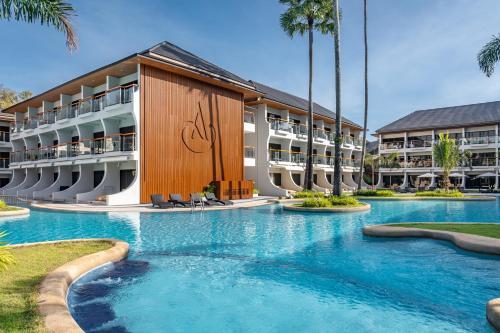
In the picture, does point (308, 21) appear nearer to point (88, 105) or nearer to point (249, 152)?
point (249, 152)

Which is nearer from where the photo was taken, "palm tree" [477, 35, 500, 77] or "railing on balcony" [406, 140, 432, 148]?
"palm tree" [477, 35, 500, 77]

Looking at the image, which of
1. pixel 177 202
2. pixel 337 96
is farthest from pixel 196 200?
pixel 337 96

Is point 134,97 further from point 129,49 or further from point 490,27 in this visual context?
point 490,27

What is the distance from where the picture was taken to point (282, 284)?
6.79 m

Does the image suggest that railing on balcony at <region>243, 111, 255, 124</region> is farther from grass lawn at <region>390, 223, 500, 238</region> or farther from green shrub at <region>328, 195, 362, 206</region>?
grass lawn at <region>390, 223, 500, 238</region>

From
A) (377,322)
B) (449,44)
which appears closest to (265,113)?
(449,44)

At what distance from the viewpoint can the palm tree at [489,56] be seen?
1608 centimetres

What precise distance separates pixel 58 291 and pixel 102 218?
1130 cm

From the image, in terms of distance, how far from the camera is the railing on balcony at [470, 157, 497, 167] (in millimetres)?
41312

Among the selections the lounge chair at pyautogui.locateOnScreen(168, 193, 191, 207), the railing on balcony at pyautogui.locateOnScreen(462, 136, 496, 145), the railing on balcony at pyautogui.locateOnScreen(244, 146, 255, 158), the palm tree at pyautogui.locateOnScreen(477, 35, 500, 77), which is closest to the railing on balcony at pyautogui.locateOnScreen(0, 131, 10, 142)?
the railing on balcony at pyautogui.locateOnScreen(244, 146, 255, 158)

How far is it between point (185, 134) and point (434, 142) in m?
36.4

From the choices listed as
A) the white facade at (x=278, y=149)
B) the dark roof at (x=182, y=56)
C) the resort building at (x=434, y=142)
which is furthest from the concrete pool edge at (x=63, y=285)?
the resort building at (x=434, y=142)

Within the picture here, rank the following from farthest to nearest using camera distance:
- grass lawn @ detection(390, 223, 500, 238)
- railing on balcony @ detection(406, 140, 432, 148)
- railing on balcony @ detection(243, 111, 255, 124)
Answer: railing on balcony @ detection(406, 140, 432, 148) → railing on balcony @ detection(243, 111, 255, 124) → grass lawn @ detection(390, 223, 500, 238)

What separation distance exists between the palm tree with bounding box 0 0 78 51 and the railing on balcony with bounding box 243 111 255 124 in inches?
818
